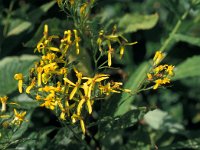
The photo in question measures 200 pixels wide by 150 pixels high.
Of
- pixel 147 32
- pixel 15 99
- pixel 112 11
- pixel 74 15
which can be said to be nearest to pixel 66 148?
pixel 15 99

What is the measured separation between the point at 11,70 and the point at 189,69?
0.90m

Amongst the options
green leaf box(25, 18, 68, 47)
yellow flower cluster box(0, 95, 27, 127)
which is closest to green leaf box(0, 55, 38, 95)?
green leaf box(25, 18, 68, 47)

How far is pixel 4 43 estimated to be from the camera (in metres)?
2.50

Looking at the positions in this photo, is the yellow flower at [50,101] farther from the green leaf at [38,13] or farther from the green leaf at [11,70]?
the green leaf at [38,13]

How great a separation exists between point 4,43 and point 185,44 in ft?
3.73

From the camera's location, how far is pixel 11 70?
2.22m

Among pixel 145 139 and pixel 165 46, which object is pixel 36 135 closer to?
pixel 145 139

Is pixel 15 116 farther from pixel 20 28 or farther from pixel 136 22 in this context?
pixel 136 22

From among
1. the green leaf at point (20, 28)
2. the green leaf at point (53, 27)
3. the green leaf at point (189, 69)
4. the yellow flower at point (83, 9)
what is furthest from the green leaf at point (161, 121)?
the yellow flower at point (83, 9)

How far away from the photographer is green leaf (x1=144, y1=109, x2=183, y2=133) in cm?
246

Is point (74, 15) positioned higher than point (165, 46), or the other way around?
→ point (74, 15)

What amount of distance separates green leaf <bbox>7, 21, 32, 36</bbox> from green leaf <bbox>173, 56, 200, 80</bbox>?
0.81m

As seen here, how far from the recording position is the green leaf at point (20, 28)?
248 centimetres

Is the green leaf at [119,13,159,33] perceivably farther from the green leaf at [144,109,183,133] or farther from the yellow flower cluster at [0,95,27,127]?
the yellow flower cluster at [0,95,27,127]
